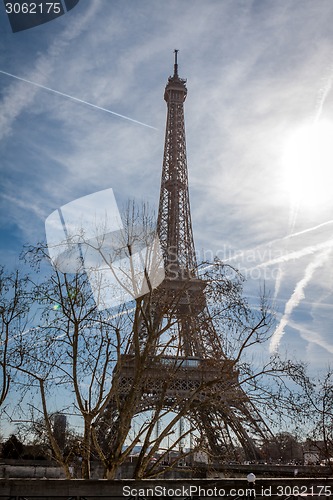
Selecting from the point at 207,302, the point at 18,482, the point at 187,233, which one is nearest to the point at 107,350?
the point at 207,302

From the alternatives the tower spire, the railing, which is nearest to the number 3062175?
the railing

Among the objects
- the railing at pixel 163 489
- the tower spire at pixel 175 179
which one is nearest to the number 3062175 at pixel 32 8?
the railing at pixel 163 489

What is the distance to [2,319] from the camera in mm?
15094

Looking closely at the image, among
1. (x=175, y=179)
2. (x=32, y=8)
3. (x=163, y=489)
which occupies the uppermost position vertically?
(x=175, y=179)

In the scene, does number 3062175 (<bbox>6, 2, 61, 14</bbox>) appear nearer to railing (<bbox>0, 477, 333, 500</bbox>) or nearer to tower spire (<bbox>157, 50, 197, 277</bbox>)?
railing (<bbox>0, 477, 333, 500</bbox>)

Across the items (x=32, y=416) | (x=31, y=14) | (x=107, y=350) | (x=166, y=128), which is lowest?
(x=32, y=416)

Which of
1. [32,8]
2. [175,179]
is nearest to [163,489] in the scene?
[32,8]

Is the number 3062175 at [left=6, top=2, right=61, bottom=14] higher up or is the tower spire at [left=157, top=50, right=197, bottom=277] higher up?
the tower spire at [left=157, top=50, right=197, bottom=277]

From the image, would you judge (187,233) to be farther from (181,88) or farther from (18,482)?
(18,482)

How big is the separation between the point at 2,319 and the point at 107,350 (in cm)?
517

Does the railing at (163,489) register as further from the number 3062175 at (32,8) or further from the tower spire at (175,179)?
the tower spire at (175,179)

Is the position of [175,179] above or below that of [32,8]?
above

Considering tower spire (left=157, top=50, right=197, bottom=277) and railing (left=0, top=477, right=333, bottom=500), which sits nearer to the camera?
railing (left=0, top=477, right=333, bottom=500)

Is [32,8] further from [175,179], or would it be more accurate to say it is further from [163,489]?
[175,179]
